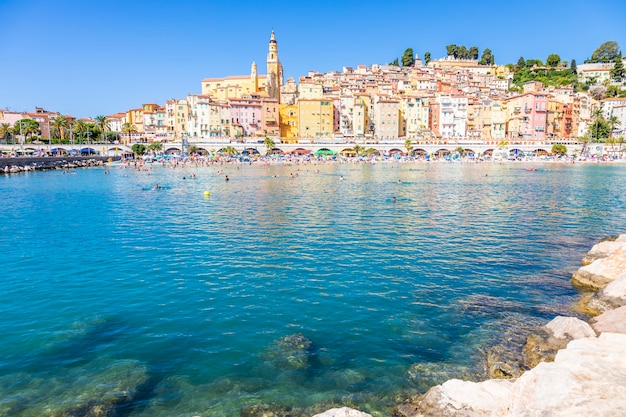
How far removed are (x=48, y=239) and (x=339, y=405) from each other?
63.2 ft

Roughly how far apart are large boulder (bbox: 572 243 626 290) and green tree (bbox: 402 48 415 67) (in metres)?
176

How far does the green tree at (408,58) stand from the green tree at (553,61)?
4893 cm

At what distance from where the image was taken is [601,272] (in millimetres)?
14211

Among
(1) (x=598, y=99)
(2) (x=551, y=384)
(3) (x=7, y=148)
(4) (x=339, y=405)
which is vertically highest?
(1) (x=598, y=99)

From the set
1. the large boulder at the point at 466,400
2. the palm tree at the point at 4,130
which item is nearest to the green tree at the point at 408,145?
the palm tree at the point at 4,130

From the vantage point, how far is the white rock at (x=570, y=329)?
9711mm

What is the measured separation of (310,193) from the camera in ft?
134

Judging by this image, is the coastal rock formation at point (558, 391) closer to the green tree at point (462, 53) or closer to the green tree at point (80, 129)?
the green tree at point (80, 129)

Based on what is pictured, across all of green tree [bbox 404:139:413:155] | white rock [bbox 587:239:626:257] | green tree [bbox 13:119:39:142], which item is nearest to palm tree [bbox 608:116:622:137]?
green tree [bbox 404:139:413:155]

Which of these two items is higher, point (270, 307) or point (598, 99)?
point (598, 99)

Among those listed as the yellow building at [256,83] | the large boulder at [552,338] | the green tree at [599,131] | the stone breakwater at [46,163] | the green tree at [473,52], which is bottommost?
the large boulder at [552,338]

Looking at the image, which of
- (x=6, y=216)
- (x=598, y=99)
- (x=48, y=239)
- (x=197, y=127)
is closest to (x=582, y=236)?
(x=48, y=239)

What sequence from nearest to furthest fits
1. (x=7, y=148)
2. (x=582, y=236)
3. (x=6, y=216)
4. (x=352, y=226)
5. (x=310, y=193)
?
1. (x=582, y=236)
2. (x=352, y=226)
3. (x=6, y=216)
4. (x=310, y=193)
5. (x=7, y=148)

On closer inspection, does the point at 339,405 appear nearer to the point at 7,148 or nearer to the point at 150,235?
the point at 150,235
